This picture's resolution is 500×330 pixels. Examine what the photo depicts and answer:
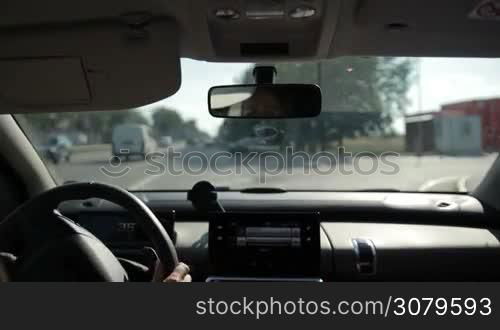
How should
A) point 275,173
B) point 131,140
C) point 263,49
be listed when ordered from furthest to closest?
point 275,173 < point 131,140 < point 263,49

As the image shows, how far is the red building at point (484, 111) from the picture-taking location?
5.20m

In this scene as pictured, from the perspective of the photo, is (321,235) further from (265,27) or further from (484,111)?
(484,111)

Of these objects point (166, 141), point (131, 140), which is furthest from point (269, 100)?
point (166, 141)

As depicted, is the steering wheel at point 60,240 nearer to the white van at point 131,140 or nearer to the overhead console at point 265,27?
the overhead console at point 265,27

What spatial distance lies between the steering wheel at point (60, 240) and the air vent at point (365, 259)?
7.25ft

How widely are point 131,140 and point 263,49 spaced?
83.8 inches

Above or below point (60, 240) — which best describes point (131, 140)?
above

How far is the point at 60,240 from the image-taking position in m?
2.42

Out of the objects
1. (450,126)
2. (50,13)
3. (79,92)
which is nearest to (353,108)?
(450,126)

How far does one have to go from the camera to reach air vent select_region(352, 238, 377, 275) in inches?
167

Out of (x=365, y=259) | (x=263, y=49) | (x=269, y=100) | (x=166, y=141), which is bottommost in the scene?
(x=365, y=259)

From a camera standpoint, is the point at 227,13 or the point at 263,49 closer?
the point at 227,13

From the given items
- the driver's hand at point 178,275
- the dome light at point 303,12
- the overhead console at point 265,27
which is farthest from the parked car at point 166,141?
the driver's hand at point 178,275

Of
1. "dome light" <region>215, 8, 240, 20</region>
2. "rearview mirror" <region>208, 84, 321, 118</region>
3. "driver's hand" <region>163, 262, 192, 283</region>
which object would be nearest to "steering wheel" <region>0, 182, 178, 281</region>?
"driver's hand" <region>163, 262, 192, 283</region>
